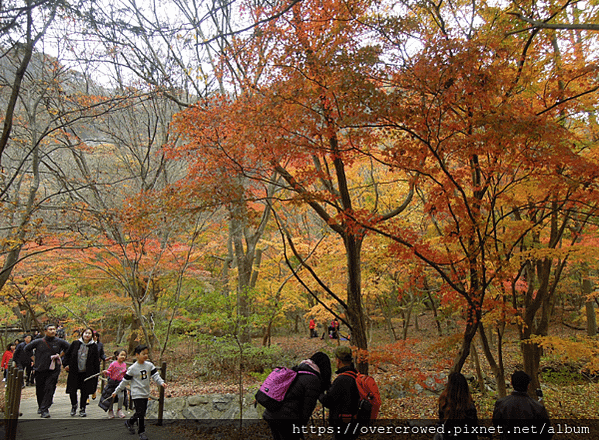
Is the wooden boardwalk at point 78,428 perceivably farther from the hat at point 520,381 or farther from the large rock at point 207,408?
the hat at point 520,381

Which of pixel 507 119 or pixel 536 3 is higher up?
pixel 536 3

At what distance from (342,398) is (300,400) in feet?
1.43

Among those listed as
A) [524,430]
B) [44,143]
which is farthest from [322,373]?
[44,143]

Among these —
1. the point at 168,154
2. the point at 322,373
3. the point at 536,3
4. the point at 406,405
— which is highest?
the point at 536,3

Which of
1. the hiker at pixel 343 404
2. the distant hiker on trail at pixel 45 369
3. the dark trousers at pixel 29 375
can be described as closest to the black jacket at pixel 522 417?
the hiker at pixel 343 404

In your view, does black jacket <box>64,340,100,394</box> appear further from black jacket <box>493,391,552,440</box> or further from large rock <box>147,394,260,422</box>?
black jacket <box>493,391,552,440</box>

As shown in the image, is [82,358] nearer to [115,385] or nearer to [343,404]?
[115,385]

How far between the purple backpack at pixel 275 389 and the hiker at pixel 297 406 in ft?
0.11

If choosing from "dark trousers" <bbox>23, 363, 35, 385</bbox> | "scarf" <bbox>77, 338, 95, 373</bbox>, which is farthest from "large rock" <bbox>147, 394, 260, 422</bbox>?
"dark trousers" <bbox>23, 363, 35, 385</bbox>

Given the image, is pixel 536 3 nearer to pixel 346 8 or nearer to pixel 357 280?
pixel 346 8

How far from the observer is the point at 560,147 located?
4887 mm

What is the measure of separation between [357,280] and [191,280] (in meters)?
10.0

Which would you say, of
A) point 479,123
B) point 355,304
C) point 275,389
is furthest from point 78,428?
point 479,123

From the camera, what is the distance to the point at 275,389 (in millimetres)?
3566
